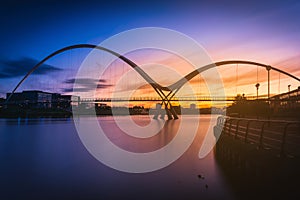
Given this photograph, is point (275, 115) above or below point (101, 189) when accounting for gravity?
above

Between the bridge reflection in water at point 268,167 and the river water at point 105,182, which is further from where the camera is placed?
the river water at point 105,182

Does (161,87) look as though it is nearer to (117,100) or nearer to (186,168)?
(117,100)

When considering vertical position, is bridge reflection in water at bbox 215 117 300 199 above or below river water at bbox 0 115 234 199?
above

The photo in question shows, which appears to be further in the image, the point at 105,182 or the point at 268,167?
the point at 105,182

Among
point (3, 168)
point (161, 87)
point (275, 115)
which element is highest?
point (161, 87)

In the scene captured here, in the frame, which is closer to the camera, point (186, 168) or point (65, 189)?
point (65, 189)

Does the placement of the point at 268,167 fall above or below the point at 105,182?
above

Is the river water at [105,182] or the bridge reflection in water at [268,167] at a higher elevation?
the bridge reflection in water at [268,167]

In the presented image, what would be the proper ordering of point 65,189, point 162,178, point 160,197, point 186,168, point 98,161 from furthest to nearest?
point 98,161 < point 186,168 < point 162,178 < point 65,189 < point 160,197

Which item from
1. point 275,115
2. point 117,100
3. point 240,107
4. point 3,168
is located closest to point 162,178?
point 3,168

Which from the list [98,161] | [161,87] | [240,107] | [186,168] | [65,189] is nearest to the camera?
[65,189]

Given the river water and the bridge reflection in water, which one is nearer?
the bridge reflection in water
